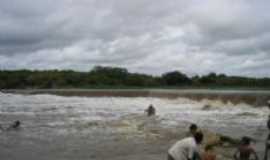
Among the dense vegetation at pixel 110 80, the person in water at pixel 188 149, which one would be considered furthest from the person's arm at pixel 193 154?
the dense vegetation at pixel 110 80

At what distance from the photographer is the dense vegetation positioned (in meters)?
114

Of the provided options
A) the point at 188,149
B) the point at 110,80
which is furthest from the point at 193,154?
the point at 110,80

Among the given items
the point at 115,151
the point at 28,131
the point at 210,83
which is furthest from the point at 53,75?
the point at 115,151

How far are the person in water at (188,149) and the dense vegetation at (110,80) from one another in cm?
9942

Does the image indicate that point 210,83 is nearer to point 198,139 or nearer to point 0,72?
point 0,72

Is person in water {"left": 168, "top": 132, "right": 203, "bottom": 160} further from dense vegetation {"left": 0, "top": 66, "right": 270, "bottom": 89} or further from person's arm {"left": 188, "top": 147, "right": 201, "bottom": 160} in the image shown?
dense vegetation {"left": 0, "top": 66, "right": 270, "bottom": 89}

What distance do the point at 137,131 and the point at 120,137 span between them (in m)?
2.56

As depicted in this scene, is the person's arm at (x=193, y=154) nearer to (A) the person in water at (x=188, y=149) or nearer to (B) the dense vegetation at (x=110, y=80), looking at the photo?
(A) the person in water at (x=188, y=149)

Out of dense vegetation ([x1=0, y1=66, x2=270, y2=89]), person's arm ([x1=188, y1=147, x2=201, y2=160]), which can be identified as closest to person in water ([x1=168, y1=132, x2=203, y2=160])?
person's arm ([x1=188, y1=147, x2=201, y2=160])

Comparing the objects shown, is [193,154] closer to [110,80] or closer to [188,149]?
[188,149]

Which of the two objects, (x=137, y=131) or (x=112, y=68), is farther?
(x=112, y=68)

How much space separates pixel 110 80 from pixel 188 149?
123427 mm

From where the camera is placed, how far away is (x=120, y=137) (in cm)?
2308

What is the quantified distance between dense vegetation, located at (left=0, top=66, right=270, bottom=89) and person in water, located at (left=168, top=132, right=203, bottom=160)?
99.4 metres
